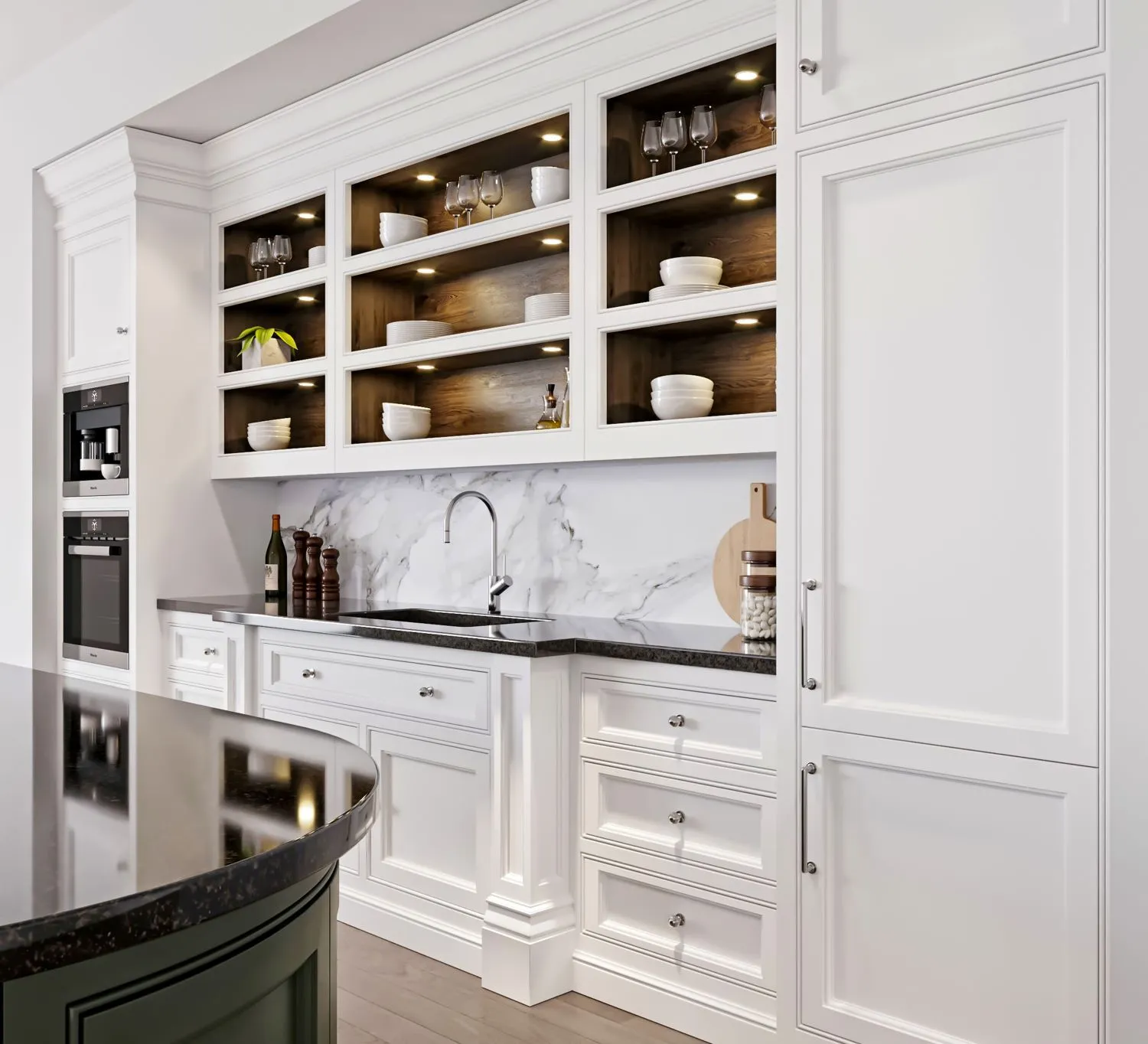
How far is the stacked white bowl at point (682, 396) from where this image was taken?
2863 mm

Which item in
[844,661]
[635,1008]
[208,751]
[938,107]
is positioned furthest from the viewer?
[635,1008]

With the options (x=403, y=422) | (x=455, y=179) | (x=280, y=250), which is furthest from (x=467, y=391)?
(x=280, y=250)

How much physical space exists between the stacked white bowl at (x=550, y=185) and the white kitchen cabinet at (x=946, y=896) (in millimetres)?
1711

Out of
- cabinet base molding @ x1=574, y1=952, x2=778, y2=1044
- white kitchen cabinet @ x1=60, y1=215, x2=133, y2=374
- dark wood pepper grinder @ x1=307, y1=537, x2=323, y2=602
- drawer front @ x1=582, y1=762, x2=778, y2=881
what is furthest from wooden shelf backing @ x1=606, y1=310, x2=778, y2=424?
white kitchen cabinet @ x1=60, y1=215, x2=133, y2=374

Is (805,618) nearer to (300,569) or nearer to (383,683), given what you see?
(383,683)

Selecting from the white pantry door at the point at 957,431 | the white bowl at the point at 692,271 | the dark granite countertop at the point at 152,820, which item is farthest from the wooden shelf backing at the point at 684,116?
the dark granite countertop at the point at 152,820

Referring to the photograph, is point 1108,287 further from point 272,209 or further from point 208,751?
point 272,209

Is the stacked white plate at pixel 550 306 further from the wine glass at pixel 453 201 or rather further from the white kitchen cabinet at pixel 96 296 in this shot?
the white kitchen cabinet at pixel 96 296

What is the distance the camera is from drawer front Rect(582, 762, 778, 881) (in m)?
2.50

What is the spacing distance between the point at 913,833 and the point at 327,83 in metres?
2.99

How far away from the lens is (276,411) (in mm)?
4562

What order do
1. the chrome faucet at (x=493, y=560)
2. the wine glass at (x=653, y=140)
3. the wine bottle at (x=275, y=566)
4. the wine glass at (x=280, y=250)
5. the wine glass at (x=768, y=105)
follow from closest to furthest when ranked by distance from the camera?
the wine glass at (x=768, y=105)
the wine glass at (x=653, y=140)
the chrome faucet at (x=493, y=560)
the wine glass at (x=280, y=250)
the wine bottle at (x=275, y=566)

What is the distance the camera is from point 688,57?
279cm

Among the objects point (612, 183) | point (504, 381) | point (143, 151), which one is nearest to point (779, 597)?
point (612, 183)
